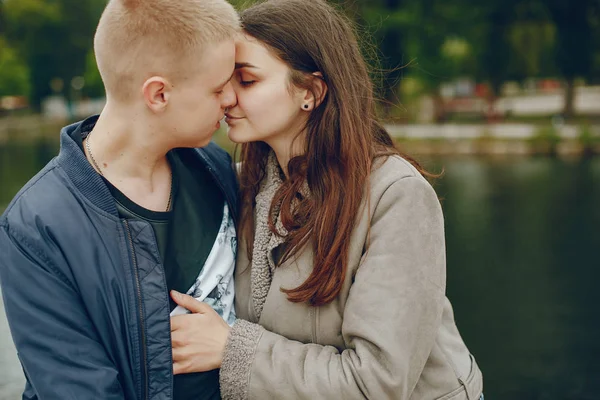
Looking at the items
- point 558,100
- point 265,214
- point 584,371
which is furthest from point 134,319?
point 558,100

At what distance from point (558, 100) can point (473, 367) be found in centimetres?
3318

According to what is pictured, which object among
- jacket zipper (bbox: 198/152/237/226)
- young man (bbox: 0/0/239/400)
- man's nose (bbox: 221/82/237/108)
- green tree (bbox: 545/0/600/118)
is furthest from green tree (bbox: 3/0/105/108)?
young man (bbox: 0/0/239/400)

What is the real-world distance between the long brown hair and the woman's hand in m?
0.21

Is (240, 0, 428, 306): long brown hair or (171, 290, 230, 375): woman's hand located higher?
(240, 0, 428, 306): long brown hair

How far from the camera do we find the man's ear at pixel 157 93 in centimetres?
177

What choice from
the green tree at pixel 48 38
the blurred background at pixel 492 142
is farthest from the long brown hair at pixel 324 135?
the green tree at pixel 48 38

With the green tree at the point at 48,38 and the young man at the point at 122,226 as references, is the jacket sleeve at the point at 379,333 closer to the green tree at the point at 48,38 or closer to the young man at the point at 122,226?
the young man at the point at 122,226

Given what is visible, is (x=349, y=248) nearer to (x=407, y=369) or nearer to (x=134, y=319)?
(x=407, y=369)

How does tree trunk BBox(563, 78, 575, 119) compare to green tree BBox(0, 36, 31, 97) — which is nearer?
tree trunk BBox(563, 78, 575, 119)

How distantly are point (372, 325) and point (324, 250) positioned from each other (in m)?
0.23

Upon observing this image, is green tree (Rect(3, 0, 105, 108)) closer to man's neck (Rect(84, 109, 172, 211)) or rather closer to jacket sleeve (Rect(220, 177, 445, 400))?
man's neck (Rect(84, 109, 172, 211))

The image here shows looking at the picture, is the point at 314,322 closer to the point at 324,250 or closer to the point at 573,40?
the point at 324,250

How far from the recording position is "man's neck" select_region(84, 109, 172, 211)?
6.02ft

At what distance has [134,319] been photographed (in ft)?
5.62
